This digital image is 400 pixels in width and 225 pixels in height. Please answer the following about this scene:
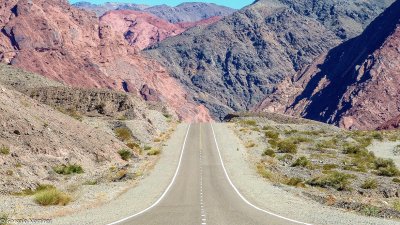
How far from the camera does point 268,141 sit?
2712 inches

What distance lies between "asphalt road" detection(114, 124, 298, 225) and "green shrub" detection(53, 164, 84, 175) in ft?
23.3

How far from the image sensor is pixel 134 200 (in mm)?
25922

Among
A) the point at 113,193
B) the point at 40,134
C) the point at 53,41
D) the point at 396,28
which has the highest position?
the point at 396,28

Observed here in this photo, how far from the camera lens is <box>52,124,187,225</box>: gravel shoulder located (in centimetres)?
1959

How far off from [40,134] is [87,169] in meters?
4.29

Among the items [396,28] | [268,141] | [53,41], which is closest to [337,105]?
[396,28]

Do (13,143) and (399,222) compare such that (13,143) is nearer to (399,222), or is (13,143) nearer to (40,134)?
(40,134)

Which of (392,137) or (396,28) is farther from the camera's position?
(396,28)

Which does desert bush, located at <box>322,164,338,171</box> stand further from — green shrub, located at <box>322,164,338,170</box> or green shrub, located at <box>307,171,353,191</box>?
green shrub, located at <box>307,171,353,191</box>

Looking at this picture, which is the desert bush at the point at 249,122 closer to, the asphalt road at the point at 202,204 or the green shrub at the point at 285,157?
the green shrub at the point at 285,157

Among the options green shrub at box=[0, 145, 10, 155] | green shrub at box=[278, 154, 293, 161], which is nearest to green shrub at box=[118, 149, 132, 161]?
green shrub at box=[0, 145, 10, 155]

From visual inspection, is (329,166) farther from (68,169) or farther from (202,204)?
(202,204)

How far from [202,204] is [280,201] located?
421cm

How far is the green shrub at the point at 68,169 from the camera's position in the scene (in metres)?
36.2
